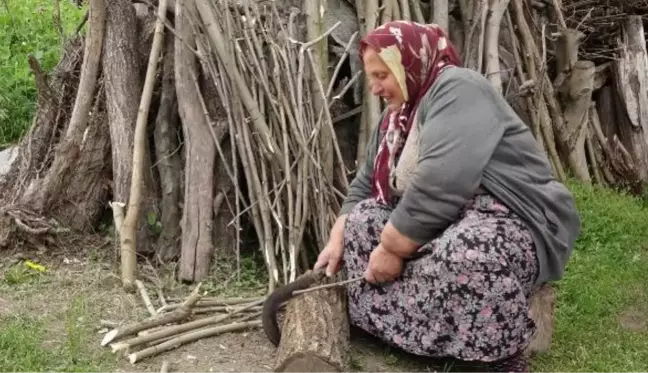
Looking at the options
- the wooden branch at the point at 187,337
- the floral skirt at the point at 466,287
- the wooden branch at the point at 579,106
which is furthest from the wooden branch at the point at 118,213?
the wooden branch at the point at 579,106

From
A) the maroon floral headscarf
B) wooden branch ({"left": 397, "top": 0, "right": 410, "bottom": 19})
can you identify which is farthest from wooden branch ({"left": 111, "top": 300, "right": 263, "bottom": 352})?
wooden branch ({"left": 397, "top": 0, "right": 410, "bottom": 19})

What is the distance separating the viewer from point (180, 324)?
3.44 meters

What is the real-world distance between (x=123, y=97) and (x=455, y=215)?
2109 millimetres

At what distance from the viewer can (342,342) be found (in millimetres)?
3051

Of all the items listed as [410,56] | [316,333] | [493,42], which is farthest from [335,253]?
[493,42]

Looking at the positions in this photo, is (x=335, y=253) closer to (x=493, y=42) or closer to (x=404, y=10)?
(x=404, y=10)

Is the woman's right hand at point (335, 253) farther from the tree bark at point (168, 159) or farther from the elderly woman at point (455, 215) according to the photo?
the tree bark at point (168, 159)

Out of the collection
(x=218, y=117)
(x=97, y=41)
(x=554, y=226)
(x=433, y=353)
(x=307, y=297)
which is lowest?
(x=433, y=353)

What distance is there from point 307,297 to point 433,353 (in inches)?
19.0

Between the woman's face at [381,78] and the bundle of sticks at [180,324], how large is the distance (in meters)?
1.05

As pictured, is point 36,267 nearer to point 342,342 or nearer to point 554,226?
point 342,342

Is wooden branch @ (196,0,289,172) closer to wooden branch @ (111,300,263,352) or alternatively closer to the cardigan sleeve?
wooden branch @ (111,300,263,352)

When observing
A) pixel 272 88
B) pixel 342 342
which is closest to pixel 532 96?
pixel 272 88

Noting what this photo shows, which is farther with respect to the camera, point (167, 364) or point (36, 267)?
point (36, 267)
